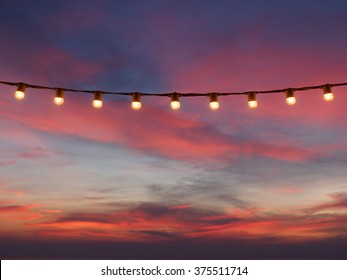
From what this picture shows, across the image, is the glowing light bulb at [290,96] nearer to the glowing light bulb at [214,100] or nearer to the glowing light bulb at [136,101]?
the glowing light bulb at [214,100]

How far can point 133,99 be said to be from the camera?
6.55 metres

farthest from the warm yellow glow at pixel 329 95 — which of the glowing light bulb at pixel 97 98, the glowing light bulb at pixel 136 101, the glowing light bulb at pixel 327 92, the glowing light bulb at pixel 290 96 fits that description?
the glowing light bulb at pixel 97 98

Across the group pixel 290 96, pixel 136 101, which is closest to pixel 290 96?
pixel 290 96

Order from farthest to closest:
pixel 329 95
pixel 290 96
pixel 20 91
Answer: pixel 290 96 < pixel 329 95 < pixel 20 91

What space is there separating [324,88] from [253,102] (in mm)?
1292

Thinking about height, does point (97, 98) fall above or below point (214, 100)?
above

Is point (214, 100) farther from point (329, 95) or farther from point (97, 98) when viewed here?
point (97, 98)

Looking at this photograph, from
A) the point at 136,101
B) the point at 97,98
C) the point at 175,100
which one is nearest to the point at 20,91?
the point at 97,98

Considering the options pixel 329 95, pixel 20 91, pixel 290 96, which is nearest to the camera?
pixel 20 91

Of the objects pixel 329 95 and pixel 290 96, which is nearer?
pixel 329 95
